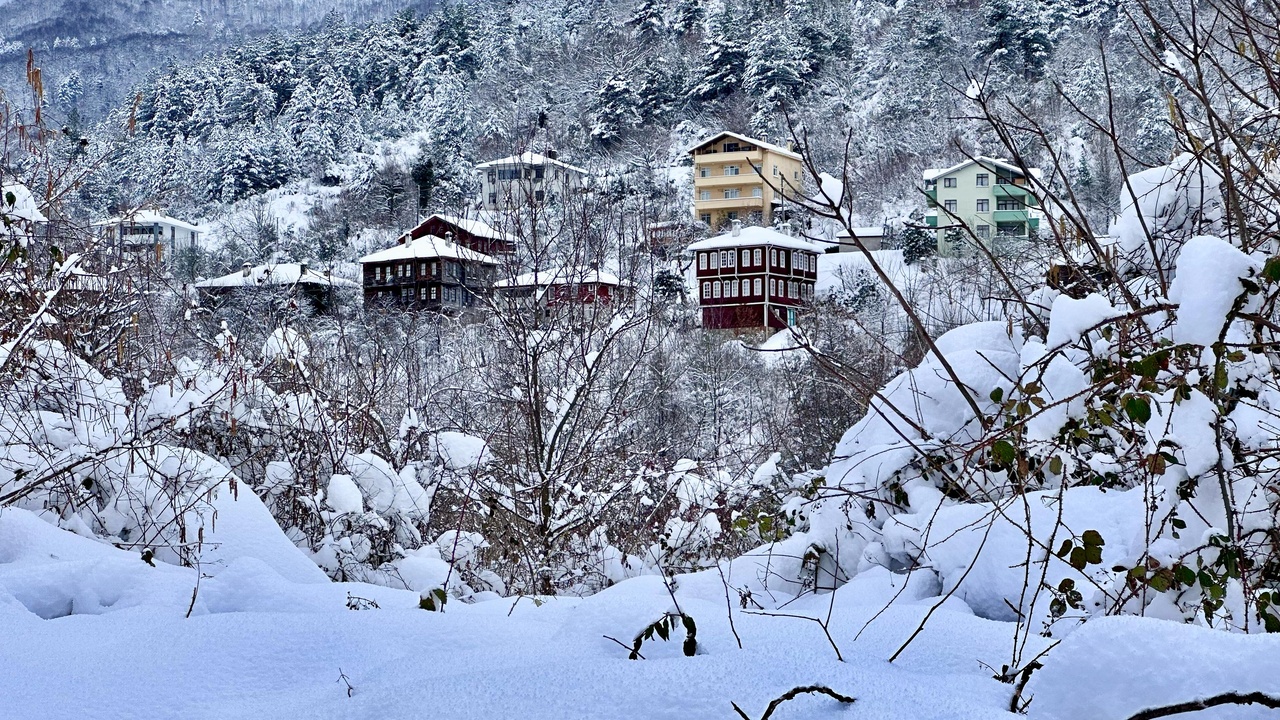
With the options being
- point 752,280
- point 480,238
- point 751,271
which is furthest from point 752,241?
point 480,238

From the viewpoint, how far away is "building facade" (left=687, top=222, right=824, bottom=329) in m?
34.2

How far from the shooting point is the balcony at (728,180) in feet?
143

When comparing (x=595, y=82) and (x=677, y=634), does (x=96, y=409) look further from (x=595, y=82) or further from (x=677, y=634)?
(x=595, y=82)

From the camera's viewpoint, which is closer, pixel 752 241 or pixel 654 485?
pixel 654 485

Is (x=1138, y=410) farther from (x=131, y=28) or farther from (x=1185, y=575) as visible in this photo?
(x=131, y=28)

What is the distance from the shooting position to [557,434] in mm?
5445

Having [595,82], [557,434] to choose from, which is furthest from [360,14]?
[557,434]

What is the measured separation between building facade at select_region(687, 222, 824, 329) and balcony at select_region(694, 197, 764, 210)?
8.74 metres

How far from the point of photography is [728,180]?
144 feet

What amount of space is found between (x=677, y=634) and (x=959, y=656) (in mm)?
501

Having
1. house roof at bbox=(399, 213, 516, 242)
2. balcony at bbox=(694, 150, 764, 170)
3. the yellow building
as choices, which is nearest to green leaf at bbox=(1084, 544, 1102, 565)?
house roof at bbox=(399, 213, 516, 242)

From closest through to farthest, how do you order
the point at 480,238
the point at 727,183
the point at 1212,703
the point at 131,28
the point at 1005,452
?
the point at 1212,703
the point at 1005,452
the point at 480,238
the point at 727,183
the point at 131,28

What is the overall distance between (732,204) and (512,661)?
44027mm

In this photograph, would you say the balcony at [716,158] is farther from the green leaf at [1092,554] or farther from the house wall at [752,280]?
the green leaf at [1092,554]
